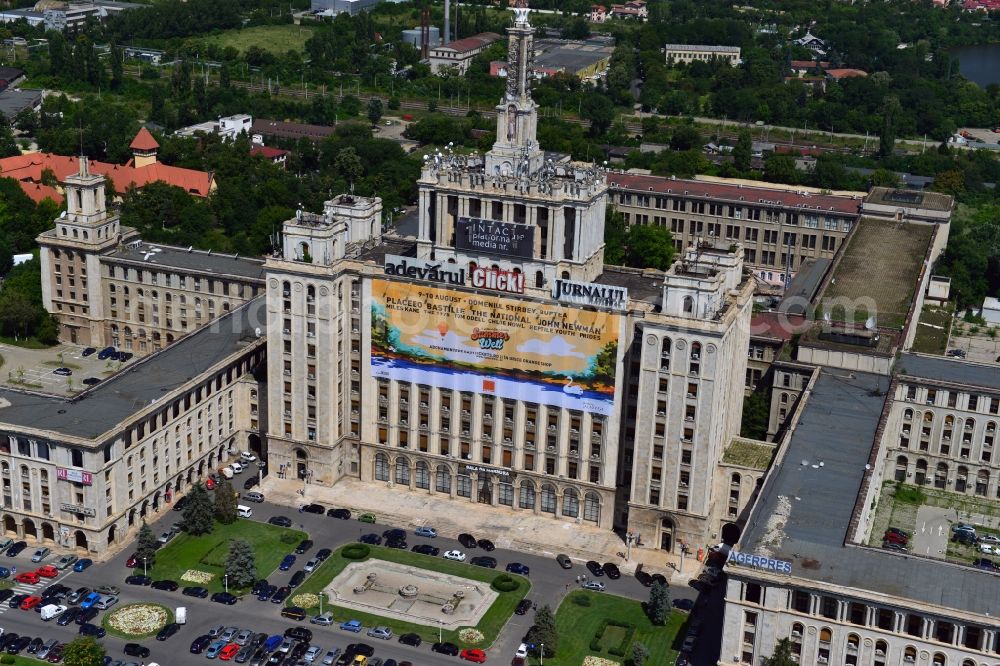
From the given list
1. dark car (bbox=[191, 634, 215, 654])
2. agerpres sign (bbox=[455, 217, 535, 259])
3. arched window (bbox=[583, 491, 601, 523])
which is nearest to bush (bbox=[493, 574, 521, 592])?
arched window (bbox=[583, 491, 601, 523])

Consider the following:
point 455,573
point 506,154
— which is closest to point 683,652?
point 455,573

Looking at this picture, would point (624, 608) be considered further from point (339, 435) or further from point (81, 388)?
point (81, 388)

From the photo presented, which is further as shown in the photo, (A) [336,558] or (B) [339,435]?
(B) [339,435]

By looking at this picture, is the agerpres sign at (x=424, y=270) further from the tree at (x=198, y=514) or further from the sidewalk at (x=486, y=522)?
the tree at (x=198, y=514)

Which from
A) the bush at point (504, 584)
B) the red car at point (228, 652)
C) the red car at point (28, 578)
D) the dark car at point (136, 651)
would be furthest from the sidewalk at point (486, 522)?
the dark car at point (136, 651)

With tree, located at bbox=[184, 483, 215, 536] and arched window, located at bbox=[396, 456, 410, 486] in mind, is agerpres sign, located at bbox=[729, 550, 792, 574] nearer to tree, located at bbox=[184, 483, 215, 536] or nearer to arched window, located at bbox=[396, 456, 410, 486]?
arched window, located at bbox=[396, 456, 410, 486]

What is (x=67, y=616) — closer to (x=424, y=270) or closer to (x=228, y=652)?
(x=228, y=652)
